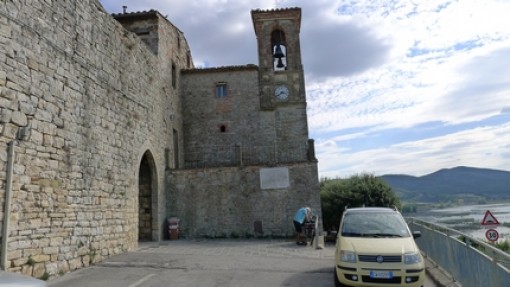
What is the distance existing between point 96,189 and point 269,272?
16.4 feet

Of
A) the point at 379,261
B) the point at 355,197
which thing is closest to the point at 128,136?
the point at 379,261

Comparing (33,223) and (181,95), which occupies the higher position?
(181,95)

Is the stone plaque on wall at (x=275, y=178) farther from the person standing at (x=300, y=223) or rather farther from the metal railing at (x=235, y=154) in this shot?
the metal railing at (x=235, y=154)

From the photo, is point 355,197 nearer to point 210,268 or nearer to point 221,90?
point 221,90

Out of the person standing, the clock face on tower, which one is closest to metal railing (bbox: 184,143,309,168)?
the clock face on tower

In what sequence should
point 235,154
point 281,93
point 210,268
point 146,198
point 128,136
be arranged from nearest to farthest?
point 210,268 → point 128,136 → point 146,198 → point 235,154 → point 281,93

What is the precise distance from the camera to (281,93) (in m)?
19.4

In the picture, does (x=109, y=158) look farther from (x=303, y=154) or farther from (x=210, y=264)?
(x=303, y=154)

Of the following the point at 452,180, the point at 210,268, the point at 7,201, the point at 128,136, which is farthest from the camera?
the point at 452,180

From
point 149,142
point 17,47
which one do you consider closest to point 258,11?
point 149,142

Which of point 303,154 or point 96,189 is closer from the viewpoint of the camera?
point 96,189

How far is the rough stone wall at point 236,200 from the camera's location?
14.6 m

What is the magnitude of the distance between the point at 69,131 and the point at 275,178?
27.5 feet

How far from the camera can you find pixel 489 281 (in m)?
5.01
